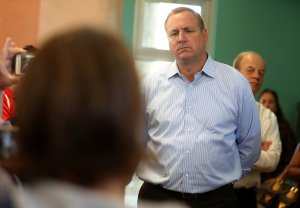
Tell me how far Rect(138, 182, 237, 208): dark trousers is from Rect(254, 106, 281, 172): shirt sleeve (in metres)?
0.61

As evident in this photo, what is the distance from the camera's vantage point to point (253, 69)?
3.31 meters

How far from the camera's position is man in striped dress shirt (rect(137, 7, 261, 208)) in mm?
2359

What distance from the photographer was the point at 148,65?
7141mm

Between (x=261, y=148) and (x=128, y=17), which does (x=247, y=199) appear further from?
(x=128, y=17)

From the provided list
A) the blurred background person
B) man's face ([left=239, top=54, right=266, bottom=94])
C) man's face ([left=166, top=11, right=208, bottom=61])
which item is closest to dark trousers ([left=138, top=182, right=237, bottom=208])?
man's face ([left=166, top=11, right=208, bottom=61])

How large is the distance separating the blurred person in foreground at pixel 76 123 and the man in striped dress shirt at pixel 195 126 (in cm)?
158

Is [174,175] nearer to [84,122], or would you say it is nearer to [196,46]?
[196,46]

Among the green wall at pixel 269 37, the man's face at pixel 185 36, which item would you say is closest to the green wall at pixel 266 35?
the green wall at pixel 269 37

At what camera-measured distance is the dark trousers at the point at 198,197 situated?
2.36m

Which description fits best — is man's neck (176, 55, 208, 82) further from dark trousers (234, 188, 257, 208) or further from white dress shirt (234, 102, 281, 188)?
dark trousers (234, 188, 257, 208)

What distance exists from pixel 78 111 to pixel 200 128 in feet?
5.66

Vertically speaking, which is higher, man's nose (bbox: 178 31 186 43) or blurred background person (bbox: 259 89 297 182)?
man's nose (bbox: 178 31 186 43)

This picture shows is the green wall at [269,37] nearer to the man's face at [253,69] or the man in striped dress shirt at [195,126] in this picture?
the man's face at [253,69]

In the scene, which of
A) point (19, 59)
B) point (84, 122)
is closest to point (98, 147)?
point (84, 122)
